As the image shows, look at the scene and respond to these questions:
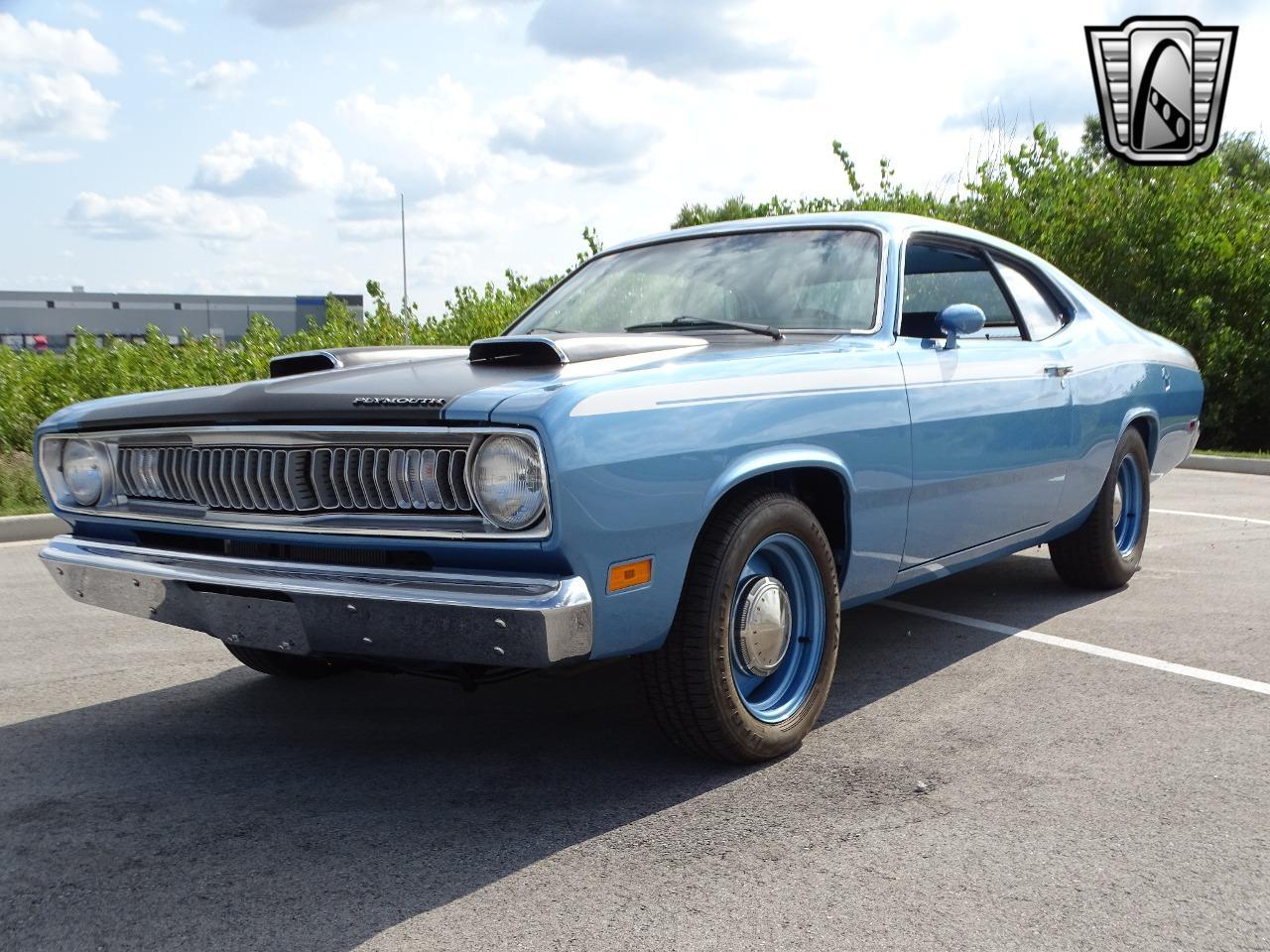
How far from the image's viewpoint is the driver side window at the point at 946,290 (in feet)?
14.8

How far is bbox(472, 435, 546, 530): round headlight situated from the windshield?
1.47 meters

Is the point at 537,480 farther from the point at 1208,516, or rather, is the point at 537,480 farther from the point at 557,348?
the point at 1208,516

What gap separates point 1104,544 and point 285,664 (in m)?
3.58

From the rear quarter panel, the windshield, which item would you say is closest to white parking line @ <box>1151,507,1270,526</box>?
the rear quarter panel

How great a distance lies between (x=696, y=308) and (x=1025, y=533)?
163cm

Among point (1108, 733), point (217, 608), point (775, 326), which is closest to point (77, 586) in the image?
point (217, 608)

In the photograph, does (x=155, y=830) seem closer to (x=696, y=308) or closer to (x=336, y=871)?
(x=336, y=871)

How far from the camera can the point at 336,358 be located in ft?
13.0

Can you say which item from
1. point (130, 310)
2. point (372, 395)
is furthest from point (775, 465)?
point (130, 310)

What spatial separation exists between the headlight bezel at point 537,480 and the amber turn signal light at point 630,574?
23cm

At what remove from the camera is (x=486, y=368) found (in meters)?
3.33

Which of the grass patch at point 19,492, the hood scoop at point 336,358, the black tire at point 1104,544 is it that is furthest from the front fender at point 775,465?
the grass patch at point 19,492

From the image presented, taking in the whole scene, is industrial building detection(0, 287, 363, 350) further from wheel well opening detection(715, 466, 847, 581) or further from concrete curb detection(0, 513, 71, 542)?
wheel well opening detection(715, 466, 847, 581)

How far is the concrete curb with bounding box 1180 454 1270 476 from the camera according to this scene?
12.0 m
